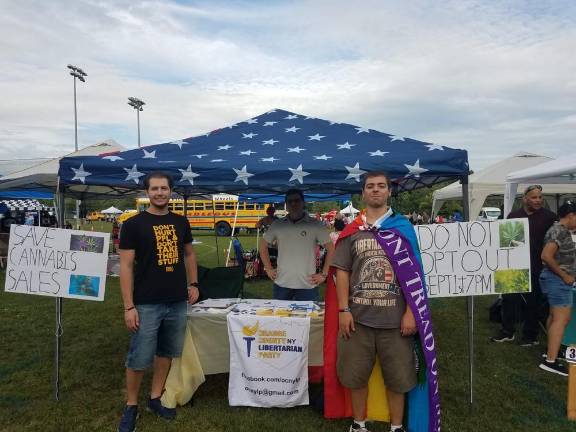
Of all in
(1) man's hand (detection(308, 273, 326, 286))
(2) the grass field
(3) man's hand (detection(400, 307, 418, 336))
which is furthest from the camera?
(1) man's hand (detection(308, 273, 326, 286))

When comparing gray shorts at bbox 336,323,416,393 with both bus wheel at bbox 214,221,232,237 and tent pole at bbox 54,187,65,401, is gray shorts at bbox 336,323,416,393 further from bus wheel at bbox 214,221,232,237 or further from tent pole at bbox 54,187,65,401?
Answer: bus wheel at bbox 214,221,232,237

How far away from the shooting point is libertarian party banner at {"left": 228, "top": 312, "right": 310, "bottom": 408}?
3184 millimetres

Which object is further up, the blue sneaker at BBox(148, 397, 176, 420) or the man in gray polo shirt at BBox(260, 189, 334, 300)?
the man in gray polo shirt at BBox(260, 189, 334, 300)

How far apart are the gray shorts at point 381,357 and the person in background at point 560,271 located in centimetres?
217

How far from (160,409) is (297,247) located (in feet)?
5.80

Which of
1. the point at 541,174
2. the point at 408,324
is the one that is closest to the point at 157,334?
the point at 408,324

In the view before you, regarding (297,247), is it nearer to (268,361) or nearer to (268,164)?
(268,164)

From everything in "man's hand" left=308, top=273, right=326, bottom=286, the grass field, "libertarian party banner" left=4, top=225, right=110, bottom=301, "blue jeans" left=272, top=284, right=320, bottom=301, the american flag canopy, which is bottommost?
the grass field

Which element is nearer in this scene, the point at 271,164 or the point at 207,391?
the point at 271,164

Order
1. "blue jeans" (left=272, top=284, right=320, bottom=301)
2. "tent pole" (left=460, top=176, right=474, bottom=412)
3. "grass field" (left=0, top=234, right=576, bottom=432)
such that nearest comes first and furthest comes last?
"grass field" (left=0, top=234, right=576, bottom=432) → "tent pole" (left=460, top=176, right=474, bottom=412) → "blue jeans" (left=272, top=284, right=320, bottom=301)

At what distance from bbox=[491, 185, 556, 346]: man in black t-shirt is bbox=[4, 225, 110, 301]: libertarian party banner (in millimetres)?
4353

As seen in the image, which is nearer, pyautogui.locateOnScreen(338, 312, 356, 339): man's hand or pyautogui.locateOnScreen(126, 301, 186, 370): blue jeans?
Result: pyautogui.locateOnScreen(338, 312, 356, 339): man's hand

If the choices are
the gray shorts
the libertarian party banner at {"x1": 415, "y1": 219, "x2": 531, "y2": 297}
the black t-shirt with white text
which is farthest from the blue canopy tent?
the gray shorts

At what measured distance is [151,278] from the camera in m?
2.83
